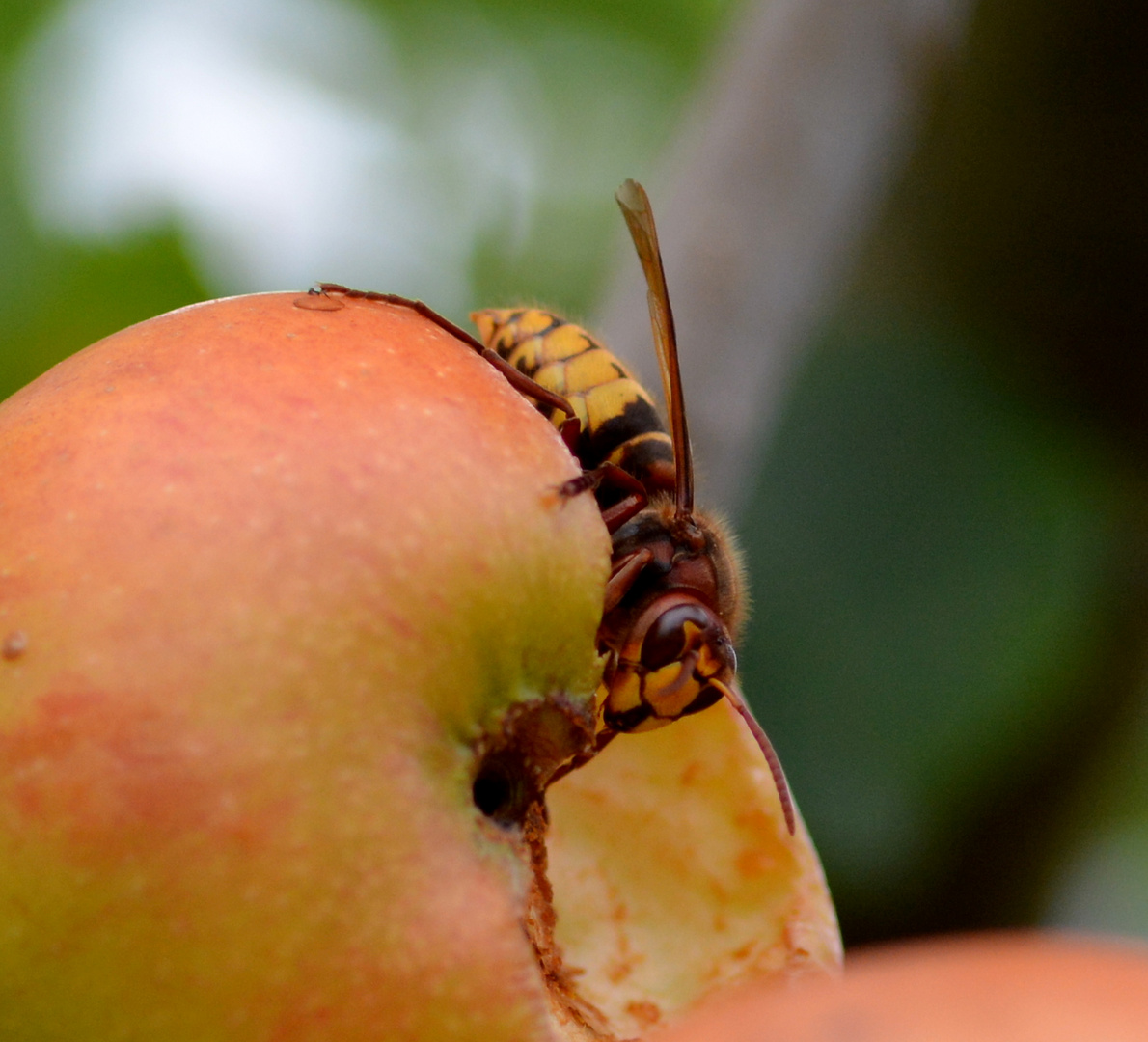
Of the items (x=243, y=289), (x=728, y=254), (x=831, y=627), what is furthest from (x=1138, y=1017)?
(x=243, y=289)

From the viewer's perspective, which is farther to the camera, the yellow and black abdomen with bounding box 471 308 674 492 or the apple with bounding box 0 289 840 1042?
the yellow and black abdomen with bounding box 471 308 674 492

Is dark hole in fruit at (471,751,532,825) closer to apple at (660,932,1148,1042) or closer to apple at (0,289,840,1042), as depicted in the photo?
apple at (0,289,840,1042)

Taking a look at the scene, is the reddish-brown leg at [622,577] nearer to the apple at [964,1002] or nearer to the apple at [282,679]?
the apple at [282,679]

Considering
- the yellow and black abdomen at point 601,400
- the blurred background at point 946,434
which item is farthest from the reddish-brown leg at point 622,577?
the blurred background at point 946,434

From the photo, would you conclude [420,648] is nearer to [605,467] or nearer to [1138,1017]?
[605,467]

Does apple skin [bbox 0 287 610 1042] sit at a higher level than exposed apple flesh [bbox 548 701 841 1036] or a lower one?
higher

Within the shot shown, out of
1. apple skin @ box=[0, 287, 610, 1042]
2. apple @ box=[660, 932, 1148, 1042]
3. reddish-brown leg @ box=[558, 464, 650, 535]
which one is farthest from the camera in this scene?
reddish-brown leg @ box=[558, 464, 650, 535]

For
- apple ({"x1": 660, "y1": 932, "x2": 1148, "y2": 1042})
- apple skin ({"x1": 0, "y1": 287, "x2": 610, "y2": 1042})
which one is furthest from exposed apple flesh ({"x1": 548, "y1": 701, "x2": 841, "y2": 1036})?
apple ({"x1": 660, "y1": 932, "x2": 1148, "y2": 1042})

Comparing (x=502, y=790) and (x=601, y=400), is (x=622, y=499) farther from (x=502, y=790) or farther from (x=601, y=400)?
(x=502, y=790)
